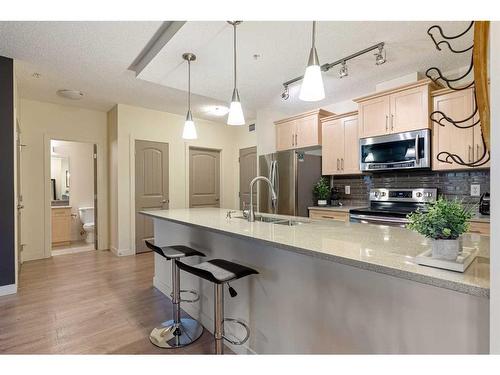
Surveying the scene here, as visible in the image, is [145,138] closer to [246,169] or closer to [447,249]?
[246,169]

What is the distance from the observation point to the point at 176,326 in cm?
Answer: 216

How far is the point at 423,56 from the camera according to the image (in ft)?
8.98

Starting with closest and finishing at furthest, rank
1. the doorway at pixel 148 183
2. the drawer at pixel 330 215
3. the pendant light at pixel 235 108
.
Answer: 1. the pendant light at pixel 235 108
2. the drawer at pixel 330 215
3. the doorway at pixel 148 183

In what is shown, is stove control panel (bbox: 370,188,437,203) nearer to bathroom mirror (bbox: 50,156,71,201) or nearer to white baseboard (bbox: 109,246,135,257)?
white baseboard (bbox: 109,246,135,257)

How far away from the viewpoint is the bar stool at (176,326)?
2039mm

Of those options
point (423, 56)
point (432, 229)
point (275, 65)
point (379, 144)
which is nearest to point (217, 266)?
point (432, 229)

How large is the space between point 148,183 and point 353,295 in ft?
14.2

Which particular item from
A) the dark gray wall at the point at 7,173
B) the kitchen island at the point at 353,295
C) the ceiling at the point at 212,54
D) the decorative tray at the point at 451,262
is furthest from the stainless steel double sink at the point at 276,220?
the dark gray wall at the point at 7,173

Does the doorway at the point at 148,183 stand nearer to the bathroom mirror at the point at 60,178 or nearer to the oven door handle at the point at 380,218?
the bathroom mirror at the point at 60,178

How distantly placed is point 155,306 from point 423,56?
Answer: 3631 mm

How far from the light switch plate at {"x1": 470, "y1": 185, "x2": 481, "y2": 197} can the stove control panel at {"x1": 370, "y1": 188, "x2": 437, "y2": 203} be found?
33 centimetres

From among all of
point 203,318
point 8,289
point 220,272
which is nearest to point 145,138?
point 8,289

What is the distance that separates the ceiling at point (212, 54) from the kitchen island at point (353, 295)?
1630 millimetres
